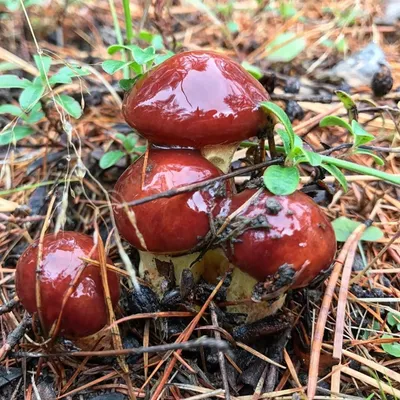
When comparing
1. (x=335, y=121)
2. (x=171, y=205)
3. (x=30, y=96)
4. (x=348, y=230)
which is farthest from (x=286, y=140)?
(x=30, y=96)

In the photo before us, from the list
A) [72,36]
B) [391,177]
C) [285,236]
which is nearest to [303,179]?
[391,177]

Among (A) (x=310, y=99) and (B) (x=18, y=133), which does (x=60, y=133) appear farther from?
(A) (x=310, y=99)

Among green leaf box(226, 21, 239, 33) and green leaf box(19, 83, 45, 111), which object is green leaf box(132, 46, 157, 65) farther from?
green leaf box(226, 21, 239, 33)

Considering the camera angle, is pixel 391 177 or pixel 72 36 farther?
pixel 72 36

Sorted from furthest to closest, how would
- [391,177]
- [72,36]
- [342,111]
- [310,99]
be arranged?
1. [72,36]
2. [342,111]
3. [310,99]
4. [391,177]

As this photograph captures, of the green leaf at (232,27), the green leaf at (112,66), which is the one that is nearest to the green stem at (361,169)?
the green leaf at (112,66)

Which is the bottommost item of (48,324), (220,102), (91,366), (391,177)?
(91,366)

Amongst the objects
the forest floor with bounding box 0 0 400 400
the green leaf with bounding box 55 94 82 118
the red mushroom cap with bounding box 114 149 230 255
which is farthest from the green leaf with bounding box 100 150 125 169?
the red mushroom cap with bounding box 114 149 230 255
